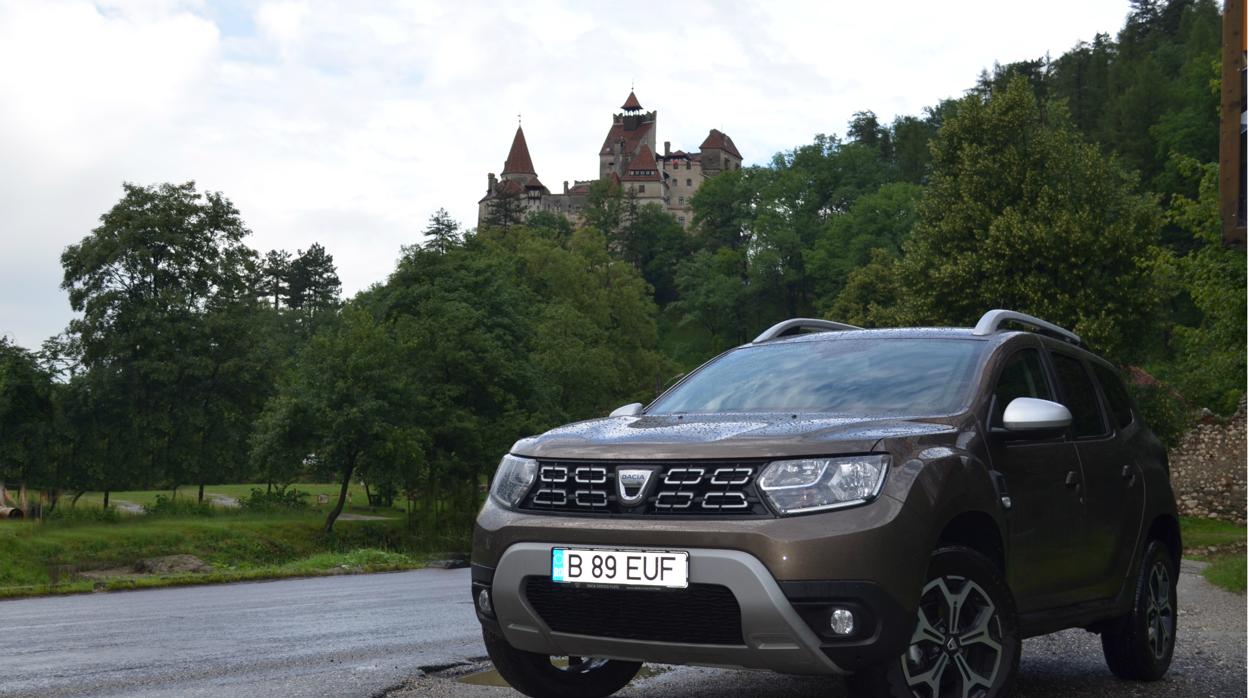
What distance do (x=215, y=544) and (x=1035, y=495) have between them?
38792 mm

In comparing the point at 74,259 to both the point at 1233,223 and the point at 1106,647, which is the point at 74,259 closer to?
the point at 1233,223

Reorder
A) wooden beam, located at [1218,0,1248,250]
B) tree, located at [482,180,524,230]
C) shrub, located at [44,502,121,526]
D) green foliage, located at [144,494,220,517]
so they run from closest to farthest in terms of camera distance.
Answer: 1. wooden beam, located at [1218,0,1248,250]
2. shrub, located at [44,502,121,526]
3. green foliage, located at [144,494,220,517]
4. tree, located at [482,180,524,230]

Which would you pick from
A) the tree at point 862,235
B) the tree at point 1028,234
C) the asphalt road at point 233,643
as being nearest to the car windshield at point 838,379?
the asphalt road at point 233,643

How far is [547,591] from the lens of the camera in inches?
214

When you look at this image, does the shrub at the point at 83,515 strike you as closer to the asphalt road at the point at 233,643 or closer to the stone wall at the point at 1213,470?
the asphalt road at the point at 233,643

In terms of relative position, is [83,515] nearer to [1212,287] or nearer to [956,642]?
[1212,287]

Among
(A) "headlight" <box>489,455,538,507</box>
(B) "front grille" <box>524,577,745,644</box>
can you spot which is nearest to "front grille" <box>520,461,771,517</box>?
(A) "headlight" <box>489,455,538,507</box>

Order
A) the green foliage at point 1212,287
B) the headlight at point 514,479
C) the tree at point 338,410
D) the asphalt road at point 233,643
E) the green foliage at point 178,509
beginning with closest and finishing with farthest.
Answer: the headlight at point 514,479 → the asphalt road at point 233,643 → the green foliage at point 1212,287 → the green foliage at point 178,509 → the tree at point 338,410

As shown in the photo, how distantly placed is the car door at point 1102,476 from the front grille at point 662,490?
2441 millimetres

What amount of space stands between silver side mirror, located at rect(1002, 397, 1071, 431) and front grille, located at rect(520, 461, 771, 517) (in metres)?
1.44

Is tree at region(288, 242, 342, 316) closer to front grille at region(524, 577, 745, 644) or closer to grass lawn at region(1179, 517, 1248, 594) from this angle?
grass lawn at region(1179, 517, 1248, 594)

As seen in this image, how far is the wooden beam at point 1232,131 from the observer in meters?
14.8

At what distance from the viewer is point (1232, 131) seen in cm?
1540

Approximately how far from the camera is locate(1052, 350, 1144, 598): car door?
6.87 metres
